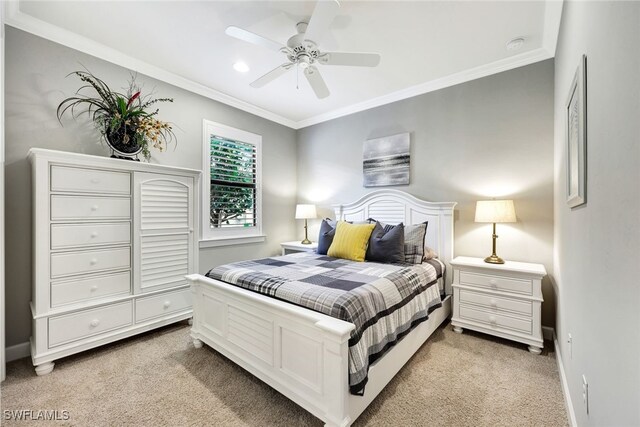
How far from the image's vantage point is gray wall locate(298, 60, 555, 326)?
259cm

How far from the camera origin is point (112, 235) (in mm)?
2314

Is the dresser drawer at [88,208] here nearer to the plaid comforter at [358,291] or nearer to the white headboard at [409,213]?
the plaid comforter at [358,291]

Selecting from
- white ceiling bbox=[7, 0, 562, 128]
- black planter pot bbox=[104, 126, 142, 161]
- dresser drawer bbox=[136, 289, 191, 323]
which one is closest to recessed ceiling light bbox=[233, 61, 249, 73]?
white ceiling bbox=[7, 0, 562, 128]

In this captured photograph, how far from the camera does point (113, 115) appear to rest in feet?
7.94

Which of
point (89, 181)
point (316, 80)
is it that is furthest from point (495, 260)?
point (89, 181)

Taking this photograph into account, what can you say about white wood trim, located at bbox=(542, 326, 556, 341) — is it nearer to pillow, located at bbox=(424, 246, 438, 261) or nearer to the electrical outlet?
pillow, located at bbox=(424, 246, 438, 261)

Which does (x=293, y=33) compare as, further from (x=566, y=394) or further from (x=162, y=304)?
(x=566, y=394)

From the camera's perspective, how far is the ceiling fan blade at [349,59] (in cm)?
204

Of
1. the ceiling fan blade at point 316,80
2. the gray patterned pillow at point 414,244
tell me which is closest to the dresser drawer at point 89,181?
the ceiling fan blade at point 316,80

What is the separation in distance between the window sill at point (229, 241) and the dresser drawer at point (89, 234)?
103cm

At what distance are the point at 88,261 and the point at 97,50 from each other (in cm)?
193

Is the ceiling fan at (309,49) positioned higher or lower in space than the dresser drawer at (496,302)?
higher

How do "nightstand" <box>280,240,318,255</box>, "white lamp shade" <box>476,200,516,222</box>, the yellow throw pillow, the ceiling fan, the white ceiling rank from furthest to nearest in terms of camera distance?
"nightstand" <box>280,240,318,255</box>
the yellow throw pillow
"white lamp shade" <box>476,200,516,222</box>
the white ceiling
the ceiling fan

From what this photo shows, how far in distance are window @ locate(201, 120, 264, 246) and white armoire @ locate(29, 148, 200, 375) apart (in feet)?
2.08
